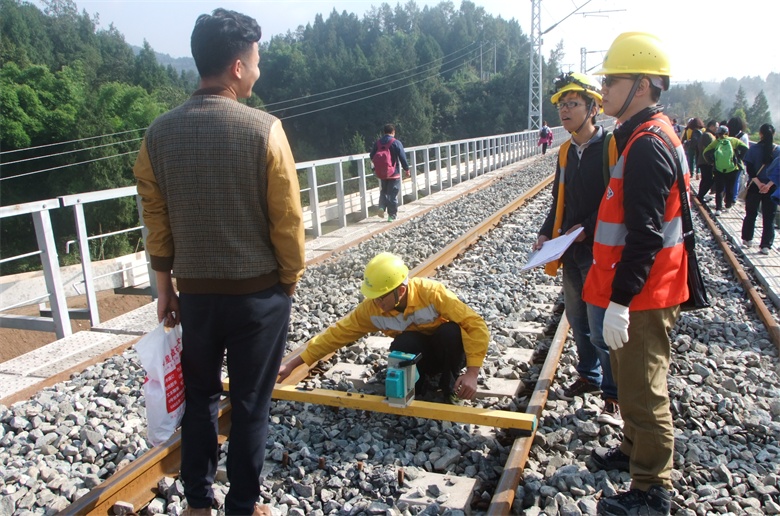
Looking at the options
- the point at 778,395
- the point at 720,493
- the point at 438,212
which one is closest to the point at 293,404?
the point at 720,493

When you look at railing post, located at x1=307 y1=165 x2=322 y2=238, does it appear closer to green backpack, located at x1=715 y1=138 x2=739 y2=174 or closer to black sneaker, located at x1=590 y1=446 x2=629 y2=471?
green backpack, located at x1=715 y1=138 x2=739 y2=174

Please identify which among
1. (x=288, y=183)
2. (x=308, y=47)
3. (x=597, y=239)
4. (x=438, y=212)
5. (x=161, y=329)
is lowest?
(x=438, y=212)

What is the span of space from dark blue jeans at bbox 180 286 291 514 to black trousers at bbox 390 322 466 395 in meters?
1.48

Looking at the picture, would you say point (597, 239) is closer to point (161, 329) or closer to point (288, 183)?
point (288, 183)

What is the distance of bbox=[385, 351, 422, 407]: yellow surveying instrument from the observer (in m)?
3.66

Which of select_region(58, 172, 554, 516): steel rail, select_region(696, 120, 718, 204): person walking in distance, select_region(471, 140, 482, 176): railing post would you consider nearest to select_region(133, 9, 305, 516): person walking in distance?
select_region(58, 172, 554, 516): steel rail

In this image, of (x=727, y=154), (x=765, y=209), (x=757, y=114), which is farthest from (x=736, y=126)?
(x=757, y=114)

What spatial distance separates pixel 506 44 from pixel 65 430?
15279 centimetres

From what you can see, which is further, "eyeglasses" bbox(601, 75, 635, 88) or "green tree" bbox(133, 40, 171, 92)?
"green tree" bbox(133, 40, 171, 92)

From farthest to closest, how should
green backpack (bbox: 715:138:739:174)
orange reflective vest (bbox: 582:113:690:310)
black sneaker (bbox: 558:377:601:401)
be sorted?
1. green backpack (bbox: 715:138:739:174)
2. black sneaker (bbox: 558:377:601:401)
3. orange reflective vest (bbox: 582:113:690:310)

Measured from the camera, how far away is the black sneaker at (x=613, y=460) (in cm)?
331

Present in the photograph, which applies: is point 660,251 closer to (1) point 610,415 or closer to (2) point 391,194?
(1) point 610,415

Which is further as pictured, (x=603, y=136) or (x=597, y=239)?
(x=603, y=136)

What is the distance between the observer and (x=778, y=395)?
419cm
